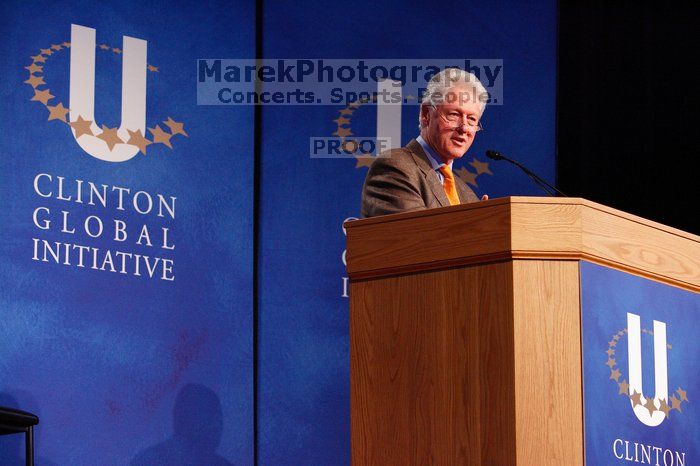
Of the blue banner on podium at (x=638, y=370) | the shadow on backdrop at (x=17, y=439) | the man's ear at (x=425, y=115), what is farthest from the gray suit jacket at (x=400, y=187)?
the shadow on backdrop at (x=17, y=439)

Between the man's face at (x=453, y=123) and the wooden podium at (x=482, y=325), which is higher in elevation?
the man's face at (x=453, y=123)

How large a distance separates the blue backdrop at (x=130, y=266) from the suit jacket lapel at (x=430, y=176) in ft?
4.66

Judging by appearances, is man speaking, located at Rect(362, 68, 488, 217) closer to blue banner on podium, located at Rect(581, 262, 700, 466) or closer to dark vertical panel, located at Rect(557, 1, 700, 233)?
blue banner on podium, located at Rect(581, 262, 700, 466)

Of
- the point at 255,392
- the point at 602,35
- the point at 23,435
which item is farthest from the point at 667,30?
the point at 23,435

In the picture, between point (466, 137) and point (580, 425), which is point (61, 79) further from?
point (580, 425)

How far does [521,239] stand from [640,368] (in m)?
0.44

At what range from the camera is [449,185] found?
138 inches

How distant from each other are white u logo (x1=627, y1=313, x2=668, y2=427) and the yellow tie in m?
0.97

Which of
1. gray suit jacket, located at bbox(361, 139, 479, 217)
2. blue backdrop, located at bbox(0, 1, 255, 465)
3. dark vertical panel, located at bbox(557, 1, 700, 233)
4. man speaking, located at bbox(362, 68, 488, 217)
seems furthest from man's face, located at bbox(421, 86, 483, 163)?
dark vertical panel, located at bbox(557, 1, 700, 233)

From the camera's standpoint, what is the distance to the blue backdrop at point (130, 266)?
4.15 metres

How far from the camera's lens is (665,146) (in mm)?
5133

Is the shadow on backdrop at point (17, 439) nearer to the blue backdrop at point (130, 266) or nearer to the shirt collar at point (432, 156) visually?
the blue backdrop at point (130, 266)

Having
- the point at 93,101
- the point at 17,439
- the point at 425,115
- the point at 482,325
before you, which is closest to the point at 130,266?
the point at 93,101

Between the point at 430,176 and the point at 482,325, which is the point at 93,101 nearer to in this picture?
the point at 430,176
